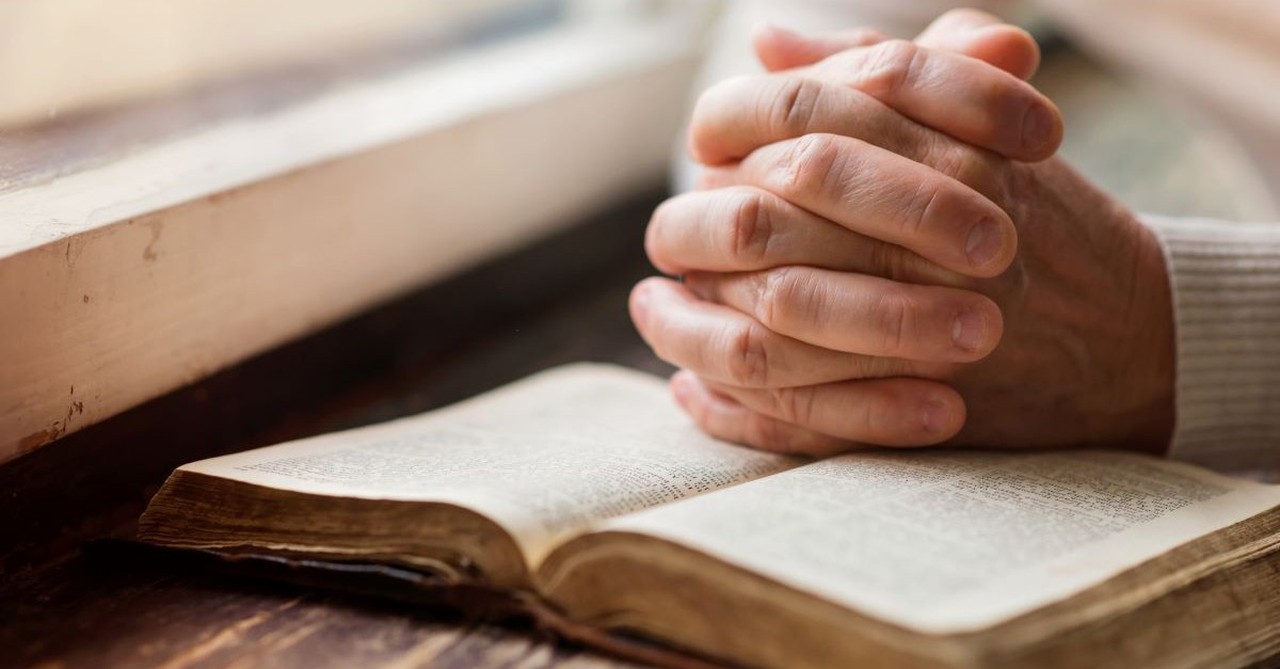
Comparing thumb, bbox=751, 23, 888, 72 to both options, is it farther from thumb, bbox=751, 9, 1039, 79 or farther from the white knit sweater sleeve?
the white knit sweater sleeve

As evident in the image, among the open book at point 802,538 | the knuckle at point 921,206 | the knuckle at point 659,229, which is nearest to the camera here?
the open book at point 802,538

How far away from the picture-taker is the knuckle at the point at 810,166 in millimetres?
693

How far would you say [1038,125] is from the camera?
0.71 meters

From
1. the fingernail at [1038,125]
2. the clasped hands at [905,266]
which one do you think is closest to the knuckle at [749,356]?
the clasped hands at [905,266]

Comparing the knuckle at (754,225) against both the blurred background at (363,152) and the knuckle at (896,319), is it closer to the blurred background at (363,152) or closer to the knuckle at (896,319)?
the knuckle at (896,319)

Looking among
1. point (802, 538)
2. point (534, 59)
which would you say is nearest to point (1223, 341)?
point (802, 538)

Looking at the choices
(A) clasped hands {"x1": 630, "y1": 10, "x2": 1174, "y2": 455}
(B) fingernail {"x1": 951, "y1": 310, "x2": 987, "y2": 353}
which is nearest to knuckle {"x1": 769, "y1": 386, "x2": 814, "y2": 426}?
(A) clasped hands {"x1": 630, "y1": 10, "x2": 1174, "y2": 455}

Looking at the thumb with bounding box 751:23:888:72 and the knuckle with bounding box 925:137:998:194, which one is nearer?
the knuckle with bounding box 925:137:998:194

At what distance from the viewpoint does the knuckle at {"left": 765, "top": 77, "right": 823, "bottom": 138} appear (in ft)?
2.39

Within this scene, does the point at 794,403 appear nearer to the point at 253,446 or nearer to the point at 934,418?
the point at 934,418

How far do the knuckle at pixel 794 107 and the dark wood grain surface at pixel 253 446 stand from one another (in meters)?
0.37

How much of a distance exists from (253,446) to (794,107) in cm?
49

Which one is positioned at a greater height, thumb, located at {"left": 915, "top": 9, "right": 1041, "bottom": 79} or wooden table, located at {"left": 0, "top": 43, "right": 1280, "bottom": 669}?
thumb, located at {"left": 915, "top": 9, "right": 1041, "bottom": 79}

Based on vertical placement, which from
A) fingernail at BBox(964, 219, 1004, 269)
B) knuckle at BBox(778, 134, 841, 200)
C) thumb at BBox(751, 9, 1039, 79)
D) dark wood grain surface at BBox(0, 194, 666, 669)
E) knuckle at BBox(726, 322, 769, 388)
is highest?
thumb at BBox(751, 9, 1039, 79)
